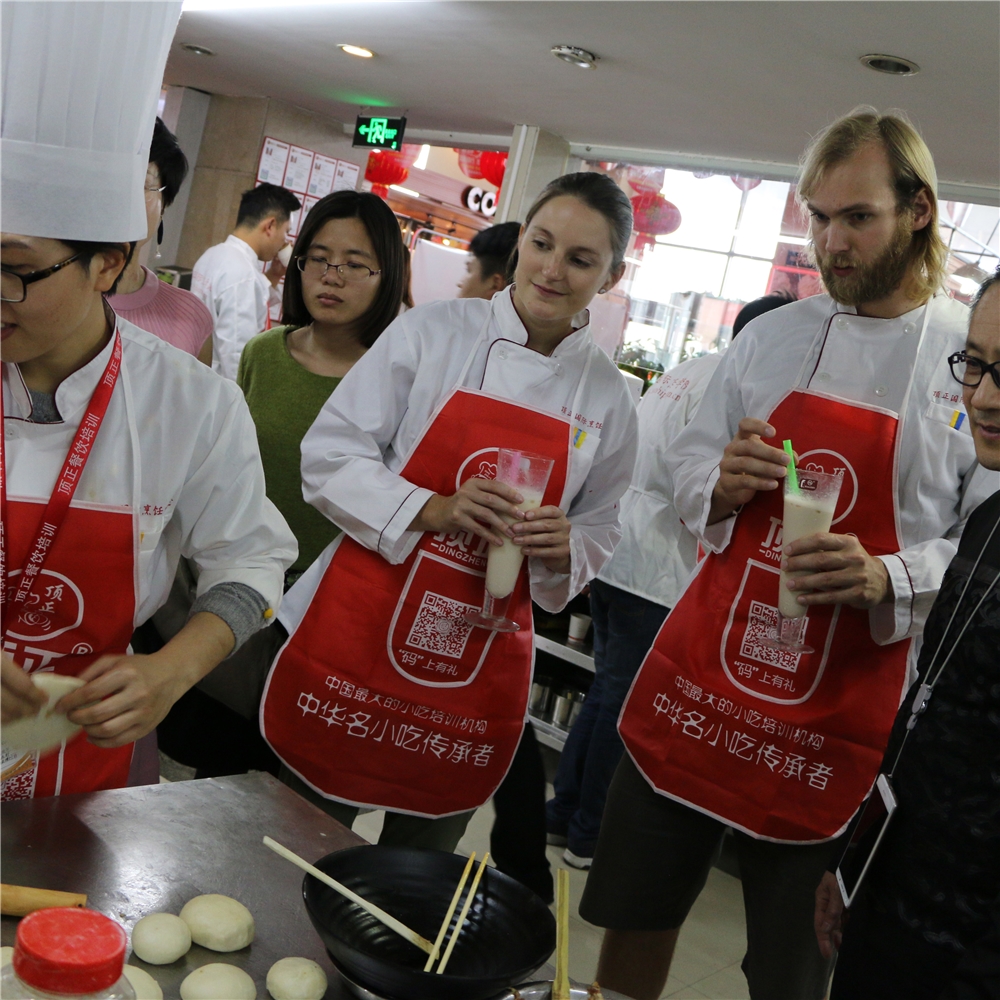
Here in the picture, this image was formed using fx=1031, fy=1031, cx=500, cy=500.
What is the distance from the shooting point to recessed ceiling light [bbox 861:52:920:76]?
4.17 metres

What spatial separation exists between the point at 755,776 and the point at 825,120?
431 cm

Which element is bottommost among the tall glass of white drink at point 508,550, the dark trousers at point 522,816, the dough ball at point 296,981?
the dark trousers at point 522,816

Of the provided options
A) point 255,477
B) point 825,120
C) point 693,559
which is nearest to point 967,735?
point 255,477

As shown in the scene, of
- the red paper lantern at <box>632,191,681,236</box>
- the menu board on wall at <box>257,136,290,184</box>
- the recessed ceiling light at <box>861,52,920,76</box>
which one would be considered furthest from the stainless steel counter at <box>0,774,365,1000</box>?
the menu board on wall at <box>257,136,290,184</box>

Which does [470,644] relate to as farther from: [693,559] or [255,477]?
Result: [693,559]

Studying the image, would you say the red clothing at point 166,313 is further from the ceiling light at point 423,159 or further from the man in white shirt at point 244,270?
the ceiling light at point 423,159

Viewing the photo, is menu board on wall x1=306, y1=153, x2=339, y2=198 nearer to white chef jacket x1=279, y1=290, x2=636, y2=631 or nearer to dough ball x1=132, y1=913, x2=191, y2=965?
white chef jacket x1=279, y1=290, x2=636, y2=631

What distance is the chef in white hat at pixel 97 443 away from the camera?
1.12 m

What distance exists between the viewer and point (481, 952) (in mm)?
1105

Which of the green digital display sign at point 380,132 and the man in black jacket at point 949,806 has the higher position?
the green digital display sign at point 380,132

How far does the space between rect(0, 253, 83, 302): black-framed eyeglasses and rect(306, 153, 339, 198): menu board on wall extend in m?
8.02

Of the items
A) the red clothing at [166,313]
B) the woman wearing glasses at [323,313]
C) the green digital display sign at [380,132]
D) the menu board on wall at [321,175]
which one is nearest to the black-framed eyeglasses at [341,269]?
the woman wearing glasses at [323,313]

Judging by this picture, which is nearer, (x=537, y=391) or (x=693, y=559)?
(x=537, y=391)

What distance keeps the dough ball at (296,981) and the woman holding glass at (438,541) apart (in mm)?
935
